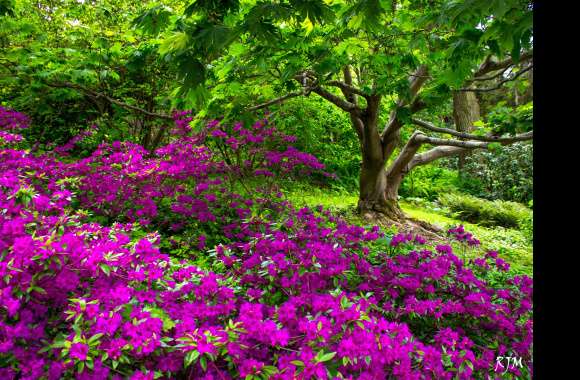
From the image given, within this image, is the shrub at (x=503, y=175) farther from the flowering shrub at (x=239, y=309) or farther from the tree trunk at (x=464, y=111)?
the flowering shrub at (x=239, y=309)

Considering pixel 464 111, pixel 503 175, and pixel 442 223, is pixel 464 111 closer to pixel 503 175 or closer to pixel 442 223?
pixel 503 175

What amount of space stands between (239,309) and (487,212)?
7.99 m

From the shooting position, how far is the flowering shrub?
4.72 ft

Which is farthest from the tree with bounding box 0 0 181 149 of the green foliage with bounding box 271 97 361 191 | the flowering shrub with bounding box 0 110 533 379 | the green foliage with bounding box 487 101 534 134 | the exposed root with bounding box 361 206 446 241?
the green foliage with bounding box 487 101 534 134

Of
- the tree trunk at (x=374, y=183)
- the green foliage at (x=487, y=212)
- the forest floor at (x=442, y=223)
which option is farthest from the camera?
the green foliage at (x=487, y=212)

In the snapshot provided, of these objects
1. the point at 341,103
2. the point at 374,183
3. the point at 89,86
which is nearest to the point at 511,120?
the point at 341,103

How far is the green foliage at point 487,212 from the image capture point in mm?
8516

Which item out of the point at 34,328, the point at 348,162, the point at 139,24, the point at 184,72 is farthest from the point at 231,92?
the point at 348,162

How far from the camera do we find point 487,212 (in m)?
8.72

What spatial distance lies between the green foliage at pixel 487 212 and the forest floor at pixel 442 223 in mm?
272

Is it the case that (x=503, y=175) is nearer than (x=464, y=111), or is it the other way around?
(x=503, y=175)

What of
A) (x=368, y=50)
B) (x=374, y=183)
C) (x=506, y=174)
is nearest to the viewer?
(x=368, y=50)

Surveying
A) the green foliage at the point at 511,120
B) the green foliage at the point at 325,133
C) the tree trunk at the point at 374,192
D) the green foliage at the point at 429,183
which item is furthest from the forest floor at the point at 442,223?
the green foliage at the point at 511,120

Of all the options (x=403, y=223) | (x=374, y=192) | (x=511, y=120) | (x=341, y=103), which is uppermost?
(x=341, y=103)
